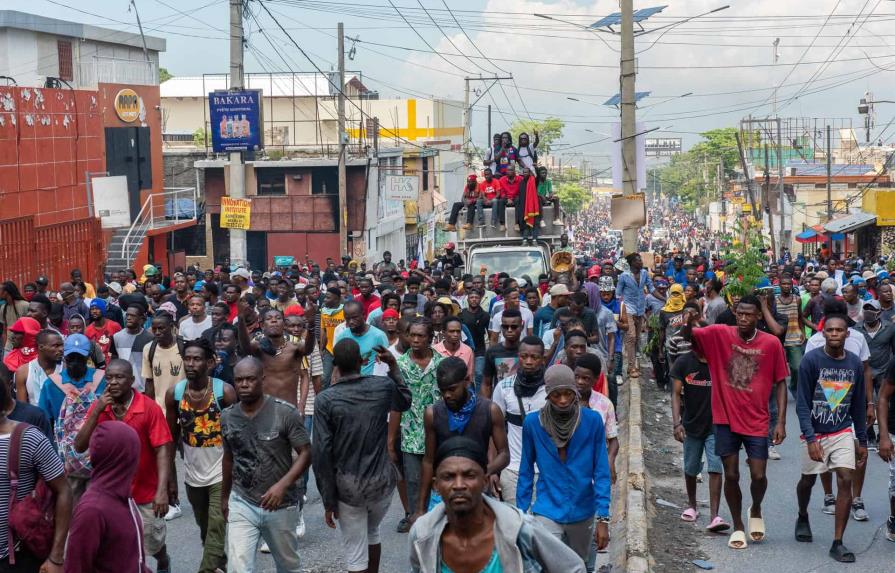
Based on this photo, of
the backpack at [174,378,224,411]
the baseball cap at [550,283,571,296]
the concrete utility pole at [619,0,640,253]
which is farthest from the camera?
the concrete utility pole at [619,0,640,253]

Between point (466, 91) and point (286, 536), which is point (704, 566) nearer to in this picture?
point (286, 536)

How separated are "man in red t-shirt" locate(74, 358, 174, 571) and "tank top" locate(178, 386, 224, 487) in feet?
1.38

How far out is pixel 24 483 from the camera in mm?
5992

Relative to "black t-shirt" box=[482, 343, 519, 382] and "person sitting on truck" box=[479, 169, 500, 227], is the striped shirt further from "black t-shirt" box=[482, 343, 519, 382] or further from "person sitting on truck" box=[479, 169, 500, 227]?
"person sitting on truck" box=[479, 169, 500, 227]

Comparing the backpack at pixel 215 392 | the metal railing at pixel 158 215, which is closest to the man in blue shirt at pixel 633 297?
the backpack at pixel 215 392

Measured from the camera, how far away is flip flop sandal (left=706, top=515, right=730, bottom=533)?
31.9ft

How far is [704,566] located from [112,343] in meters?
6.41

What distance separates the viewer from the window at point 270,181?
A: 46.3 m

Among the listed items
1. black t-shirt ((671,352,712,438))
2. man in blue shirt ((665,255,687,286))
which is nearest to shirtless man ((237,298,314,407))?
black t-shirt ((671,352,712,438))

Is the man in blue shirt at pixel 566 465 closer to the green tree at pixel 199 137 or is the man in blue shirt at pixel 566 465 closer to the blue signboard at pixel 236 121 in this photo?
the blue signboard at pixel 236 121

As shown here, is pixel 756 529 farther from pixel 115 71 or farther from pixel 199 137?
pixel 199 137

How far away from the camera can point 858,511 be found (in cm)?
1002

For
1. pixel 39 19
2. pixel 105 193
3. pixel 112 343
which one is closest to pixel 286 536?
pixel 112 343

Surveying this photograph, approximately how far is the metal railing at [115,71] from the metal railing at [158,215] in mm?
4242
